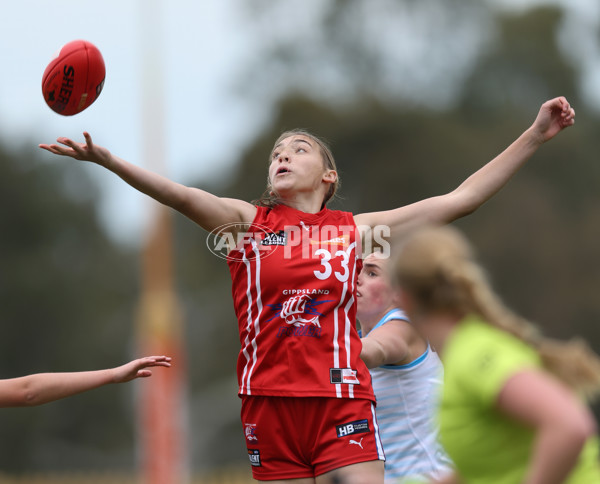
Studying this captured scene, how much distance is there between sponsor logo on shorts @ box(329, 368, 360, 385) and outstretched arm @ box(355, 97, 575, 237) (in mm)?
828

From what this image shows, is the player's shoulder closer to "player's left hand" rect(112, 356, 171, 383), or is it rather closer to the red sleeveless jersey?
the red sleeveless jersey

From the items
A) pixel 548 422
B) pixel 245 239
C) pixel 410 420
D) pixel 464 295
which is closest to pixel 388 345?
pixel 410 420

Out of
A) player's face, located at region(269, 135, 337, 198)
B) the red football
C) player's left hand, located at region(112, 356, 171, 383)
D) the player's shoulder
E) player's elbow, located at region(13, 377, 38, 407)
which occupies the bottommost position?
player's elbow, located at region(13, 377, 38, 407)

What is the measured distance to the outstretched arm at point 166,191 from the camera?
186 inches

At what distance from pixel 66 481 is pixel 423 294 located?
592 inches

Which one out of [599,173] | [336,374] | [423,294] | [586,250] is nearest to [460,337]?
[423,294]

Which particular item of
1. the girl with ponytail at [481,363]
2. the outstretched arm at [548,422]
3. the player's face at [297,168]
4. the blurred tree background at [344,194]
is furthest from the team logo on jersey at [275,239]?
the blurred tree background at [344,194]

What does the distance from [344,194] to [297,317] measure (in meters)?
25.3

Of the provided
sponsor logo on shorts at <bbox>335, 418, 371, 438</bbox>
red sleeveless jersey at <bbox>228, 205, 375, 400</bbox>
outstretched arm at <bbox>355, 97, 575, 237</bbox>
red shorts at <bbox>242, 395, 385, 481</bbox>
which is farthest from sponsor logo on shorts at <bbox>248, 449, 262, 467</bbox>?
outstretched arm at <bbox>355, 97, 575, 237</bbox>

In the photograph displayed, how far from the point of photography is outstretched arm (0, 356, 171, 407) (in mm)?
4504

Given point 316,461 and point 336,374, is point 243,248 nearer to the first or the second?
point 336,374

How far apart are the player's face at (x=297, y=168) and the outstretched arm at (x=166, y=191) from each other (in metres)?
0.22

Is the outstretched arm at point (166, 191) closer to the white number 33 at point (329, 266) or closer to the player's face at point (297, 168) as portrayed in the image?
the player's face at point (297, 168)

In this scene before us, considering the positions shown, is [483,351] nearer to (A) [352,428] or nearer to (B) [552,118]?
(A) [352,428]
